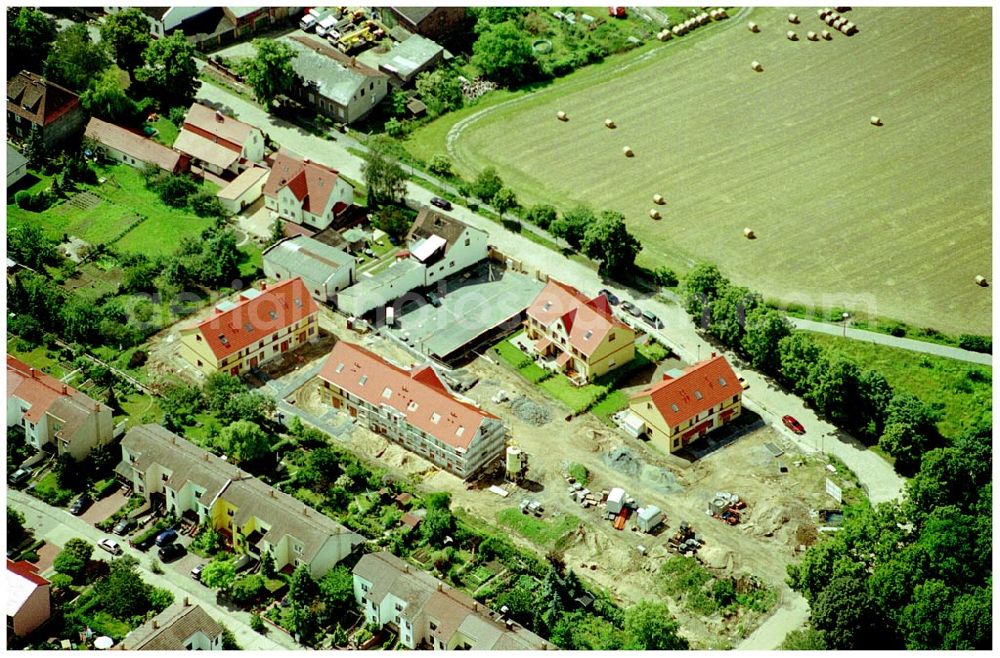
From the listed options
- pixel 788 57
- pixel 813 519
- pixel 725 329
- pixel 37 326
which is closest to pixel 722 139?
pixel 788 57

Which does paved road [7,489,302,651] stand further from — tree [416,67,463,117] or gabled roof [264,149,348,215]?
tree [416,67,463,117]

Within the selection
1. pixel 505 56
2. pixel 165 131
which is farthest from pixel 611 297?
pixel 165 131

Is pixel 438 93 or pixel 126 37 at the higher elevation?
pixel 126 37

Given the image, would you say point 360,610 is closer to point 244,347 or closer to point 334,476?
point 334,476

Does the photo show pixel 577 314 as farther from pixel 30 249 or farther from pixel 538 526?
pixel 30 249

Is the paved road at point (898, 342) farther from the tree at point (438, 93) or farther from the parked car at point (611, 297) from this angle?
the tree at point (438, 93)

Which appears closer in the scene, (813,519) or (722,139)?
(813,519)
